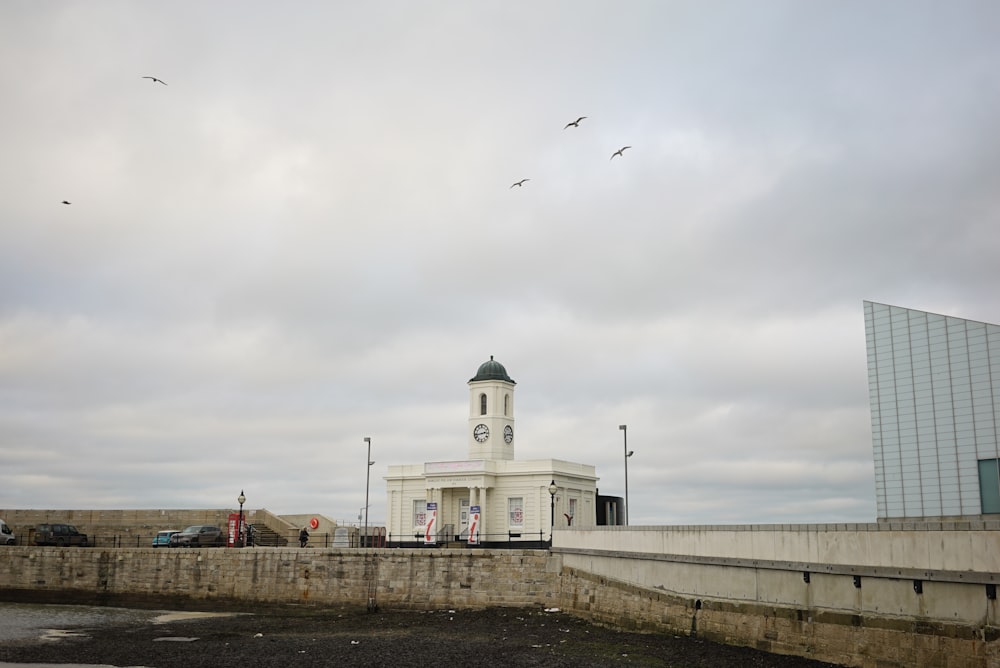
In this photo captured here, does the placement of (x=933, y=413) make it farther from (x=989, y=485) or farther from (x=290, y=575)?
(x=290, y=575)

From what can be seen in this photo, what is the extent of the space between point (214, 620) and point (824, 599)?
24785 mm

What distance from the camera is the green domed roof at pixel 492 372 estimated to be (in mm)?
47844

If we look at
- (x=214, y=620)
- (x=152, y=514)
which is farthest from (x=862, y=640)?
(x=152, y=514)

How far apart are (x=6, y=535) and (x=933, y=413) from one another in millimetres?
46129

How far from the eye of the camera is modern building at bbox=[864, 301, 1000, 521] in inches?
1070

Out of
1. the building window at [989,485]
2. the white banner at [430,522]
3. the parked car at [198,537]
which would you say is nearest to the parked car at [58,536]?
the parked car at [198,537]

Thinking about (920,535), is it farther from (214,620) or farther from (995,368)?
(214,620)

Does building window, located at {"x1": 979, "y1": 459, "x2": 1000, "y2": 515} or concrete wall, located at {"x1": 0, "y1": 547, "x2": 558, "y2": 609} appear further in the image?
concrete wall, located at {"x1": 0, "y1": 547, "x2": 558, "y2": 609}

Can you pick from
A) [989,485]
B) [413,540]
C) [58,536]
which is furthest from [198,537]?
[989,485]

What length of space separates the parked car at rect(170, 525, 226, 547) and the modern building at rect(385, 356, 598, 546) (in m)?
8.60

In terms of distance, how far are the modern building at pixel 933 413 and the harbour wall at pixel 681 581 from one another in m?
9.93

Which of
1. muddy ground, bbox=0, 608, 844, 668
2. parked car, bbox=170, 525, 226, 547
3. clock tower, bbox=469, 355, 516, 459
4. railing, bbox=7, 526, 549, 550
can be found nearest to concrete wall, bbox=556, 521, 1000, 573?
muddy ground, bbox=0, 608, 844, 668

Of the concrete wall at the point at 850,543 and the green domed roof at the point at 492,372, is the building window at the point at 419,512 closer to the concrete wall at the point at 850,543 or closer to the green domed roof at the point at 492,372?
the green domed roof at the point at 492,372

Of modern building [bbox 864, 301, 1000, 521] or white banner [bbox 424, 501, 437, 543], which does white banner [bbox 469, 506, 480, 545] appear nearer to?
white banner [bbox 424, 501, 437, 543]
